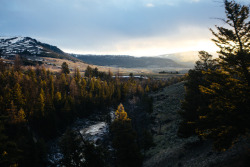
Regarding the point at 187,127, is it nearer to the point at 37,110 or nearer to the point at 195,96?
the point at 195,96

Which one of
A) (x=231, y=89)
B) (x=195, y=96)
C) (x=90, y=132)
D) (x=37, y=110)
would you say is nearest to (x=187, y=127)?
(x=195, y=96)

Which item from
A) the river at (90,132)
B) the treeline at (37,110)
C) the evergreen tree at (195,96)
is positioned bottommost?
the river at (90,132)

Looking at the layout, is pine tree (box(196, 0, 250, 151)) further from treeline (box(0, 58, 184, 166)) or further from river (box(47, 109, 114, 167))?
river (box(47, 109, 114, 167))

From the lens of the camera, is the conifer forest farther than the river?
No

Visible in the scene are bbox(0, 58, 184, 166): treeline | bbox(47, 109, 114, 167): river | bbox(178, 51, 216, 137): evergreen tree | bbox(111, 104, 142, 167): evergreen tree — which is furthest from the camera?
bbox(47, 109, 114, 167): river

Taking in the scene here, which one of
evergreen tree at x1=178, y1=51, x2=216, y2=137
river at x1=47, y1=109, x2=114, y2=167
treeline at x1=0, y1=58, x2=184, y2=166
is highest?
evergreen tree at x1=178, y1=51, x2=216, y2=137

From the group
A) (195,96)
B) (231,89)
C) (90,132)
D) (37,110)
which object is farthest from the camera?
(90,132)

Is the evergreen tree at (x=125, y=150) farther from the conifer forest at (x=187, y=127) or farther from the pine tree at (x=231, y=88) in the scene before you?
the pine tree at (x=231, y=88)

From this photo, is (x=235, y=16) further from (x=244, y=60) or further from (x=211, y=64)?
(x=211, y=64)

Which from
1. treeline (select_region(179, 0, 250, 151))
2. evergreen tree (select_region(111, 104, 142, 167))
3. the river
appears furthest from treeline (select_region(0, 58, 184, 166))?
treeline (select_region(179, 0, 250, 151))

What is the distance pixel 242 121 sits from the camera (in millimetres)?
10516

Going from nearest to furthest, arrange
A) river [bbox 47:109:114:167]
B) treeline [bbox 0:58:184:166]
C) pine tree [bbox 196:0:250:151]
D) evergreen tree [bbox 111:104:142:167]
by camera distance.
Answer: pine tree [bbox 196:0:250:151]
evergreen tree [bbox 111:104:142:167]
treeline [bbox 0:58:184:166]
river [bbox 47:109:114:167]

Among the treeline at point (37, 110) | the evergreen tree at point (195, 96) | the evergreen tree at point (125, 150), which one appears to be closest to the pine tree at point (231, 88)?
the evergreen tree at point (195, 96)

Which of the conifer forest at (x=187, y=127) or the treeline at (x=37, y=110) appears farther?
the treeline at (x=37, y=110)
